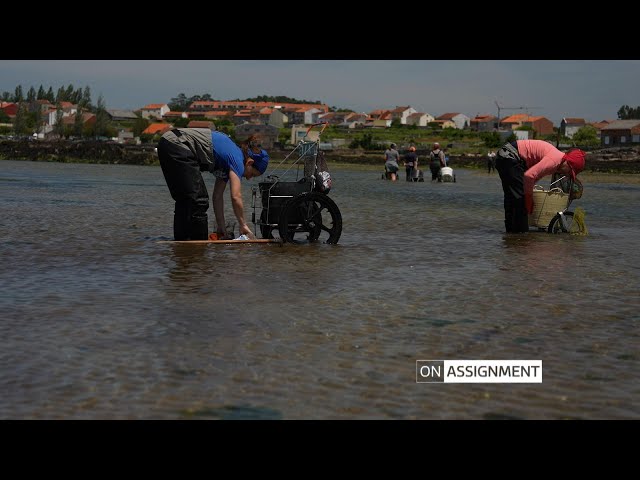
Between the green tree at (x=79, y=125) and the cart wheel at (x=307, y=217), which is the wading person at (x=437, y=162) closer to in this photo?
the cart wheel at (x=307, y=217)

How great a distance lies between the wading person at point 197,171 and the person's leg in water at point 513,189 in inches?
163

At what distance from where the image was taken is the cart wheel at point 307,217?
42.7 ft

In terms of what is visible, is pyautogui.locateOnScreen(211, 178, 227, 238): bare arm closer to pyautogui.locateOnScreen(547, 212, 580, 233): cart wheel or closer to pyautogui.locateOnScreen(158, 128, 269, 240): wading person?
pyautogui.locateOnScreen(158, 128, 269, 240): wading person

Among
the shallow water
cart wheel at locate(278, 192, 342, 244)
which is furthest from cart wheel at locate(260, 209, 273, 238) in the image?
the shallow water

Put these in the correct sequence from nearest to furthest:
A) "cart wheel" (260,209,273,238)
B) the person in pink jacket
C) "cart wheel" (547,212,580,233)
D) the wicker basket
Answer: "cart wheel" (260,209,273,238) < the person in pink jacket < the wicker basket < "cart wheel" (547,212,580,233)

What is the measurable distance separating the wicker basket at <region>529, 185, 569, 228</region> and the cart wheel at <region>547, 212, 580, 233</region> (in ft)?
0.22

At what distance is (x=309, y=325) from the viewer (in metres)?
7.53

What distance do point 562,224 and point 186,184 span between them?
625cm

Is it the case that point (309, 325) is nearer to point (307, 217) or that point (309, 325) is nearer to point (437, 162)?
point (307, 217)

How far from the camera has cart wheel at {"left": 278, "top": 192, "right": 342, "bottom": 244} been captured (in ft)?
42.7

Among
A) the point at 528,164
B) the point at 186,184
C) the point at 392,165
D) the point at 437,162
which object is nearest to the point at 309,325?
the point at 186,184

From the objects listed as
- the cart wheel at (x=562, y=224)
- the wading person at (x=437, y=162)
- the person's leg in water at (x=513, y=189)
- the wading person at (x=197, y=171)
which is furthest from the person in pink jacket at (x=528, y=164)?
the wading person at (x=437, y=162)
